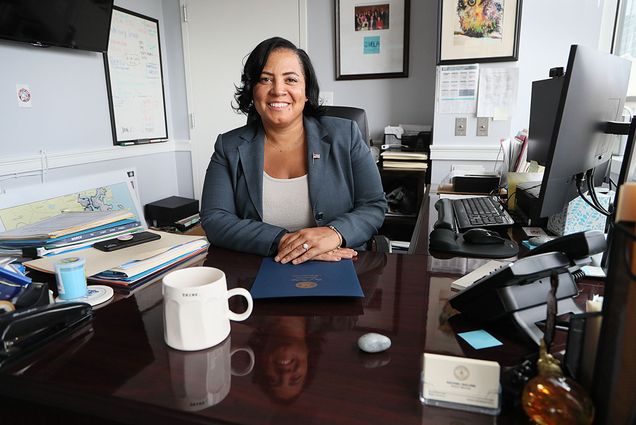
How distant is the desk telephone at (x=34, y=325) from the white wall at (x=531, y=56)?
2.41 m

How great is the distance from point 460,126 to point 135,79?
2306 millimetres

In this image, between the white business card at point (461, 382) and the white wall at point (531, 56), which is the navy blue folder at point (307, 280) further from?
the white wall at point (531, 56)

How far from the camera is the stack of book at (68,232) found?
1.02 meters

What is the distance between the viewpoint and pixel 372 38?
3033mm

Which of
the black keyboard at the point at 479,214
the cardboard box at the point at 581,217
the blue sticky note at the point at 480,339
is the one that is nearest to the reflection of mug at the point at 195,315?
the blue sticky note at the point at 480,339

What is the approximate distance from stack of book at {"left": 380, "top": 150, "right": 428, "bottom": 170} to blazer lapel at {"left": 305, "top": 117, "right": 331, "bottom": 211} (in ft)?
4.37

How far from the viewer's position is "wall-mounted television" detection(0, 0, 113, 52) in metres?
2.08

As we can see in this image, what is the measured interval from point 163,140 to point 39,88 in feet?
3.62

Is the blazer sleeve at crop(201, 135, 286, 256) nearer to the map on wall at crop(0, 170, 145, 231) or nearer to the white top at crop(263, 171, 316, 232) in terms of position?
the white top at crop(263, 171, 316, 232)

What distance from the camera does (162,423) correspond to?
19.7 inches

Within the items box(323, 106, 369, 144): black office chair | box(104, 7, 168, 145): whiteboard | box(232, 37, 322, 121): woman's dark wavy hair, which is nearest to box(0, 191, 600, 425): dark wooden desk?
box(232, 37, 322, 121): woman's dark wavy hair

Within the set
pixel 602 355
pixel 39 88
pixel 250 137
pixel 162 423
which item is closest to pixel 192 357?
pixel 162 423

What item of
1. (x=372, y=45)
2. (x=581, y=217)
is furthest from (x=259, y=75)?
(x=372, y=45)

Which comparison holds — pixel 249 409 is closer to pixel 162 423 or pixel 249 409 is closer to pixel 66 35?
pixel 162 423
